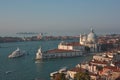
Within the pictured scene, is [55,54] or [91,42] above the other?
[91,42]

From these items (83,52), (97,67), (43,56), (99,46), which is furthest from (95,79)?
(99,46)

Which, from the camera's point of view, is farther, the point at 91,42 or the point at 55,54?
the point at 91,42

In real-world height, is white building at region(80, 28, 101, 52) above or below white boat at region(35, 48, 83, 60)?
above

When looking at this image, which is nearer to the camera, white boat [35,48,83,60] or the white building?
white boat [35,48,83,60]

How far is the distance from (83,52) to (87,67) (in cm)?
1003

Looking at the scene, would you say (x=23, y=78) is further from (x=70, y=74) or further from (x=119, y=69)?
(x=119, y=69)

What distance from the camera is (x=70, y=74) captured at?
11328 millimetres

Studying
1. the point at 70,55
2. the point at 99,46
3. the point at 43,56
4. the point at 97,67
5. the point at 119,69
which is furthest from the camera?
the point at 99,46

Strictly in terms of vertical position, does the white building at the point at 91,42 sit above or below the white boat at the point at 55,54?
above

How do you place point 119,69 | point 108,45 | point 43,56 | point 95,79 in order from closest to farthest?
1. point 95,79
2. point 119,69
3. point 43,56
4. point 108,45

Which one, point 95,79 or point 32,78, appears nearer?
point 95,79

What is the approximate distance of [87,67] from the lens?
12.4 meters

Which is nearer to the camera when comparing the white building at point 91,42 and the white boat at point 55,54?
the white boat at point 55,54

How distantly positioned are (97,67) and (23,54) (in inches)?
376
